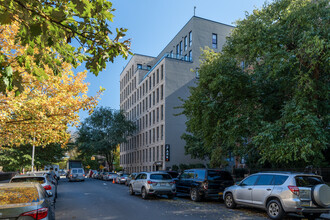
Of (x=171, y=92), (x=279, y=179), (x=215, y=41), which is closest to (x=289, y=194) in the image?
(x=279, y=179)

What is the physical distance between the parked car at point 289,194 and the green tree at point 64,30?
295 inches

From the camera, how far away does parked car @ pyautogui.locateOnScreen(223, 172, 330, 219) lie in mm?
9742

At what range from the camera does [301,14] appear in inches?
577

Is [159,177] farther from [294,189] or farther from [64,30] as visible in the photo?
[64,30]

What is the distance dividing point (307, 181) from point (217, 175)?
6123mm

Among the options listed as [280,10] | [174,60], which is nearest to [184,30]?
[174,60]

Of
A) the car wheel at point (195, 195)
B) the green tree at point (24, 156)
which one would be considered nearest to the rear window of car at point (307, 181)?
the car wheel at point (195, 195)

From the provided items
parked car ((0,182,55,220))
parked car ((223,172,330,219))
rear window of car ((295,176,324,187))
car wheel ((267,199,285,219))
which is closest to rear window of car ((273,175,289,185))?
parked car ((223,172,330,219))

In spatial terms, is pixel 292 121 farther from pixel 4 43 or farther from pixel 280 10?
pixel 4 43

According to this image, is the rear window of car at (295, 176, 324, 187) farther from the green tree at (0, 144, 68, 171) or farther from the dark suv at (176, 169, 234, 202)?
the green tree at (0, 144, 68, 171)

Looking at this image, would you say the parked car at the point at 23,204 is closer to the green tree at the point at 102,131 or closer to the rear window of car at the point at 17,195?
the rear window of car at the point at 17,195

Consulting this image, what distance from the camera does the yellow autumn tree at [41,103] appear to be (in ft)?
37.6

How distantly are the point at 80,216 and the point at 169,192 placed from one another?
6876mm

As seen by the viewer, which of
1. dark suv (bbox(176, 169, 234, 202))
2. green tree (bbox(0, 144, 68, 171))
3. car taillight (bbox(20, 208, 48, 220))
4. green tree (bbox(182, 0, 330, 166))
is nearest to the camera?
car taillight (bbox(20, 208, 48, 220))
